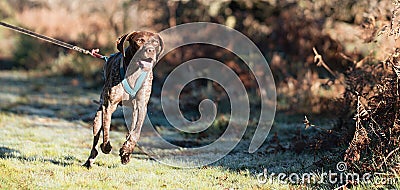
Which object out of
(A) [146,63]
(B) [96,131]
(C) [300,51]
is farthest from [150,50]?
(C) [300,51]

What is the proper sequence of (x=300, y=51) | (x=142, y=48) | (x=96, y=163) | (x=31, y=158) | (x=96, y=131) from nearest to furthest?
(x=142, y=48), (x=96, y=131), (x=96, y=163), (x=31, y=158), (x=300, y=51)

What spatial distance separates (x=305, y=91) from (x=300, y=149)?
375cm

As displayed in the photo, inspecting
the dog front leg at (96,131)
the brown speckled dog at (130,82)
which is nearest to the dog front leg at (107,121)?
the brown speckled dog at (130,82)

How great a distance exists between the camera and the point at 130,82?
601cm

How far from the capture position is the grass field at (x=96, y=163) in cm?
558

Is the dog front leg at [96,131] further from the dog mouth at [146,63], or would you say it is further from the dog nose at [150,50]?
the dog nose at [150,50]

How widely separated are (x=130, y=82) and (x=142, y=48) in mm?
367

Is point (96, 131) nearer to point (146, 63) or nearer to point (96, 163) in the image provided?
point (96, 163)

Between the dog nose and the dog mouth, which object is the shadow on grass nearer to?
the dog mouth

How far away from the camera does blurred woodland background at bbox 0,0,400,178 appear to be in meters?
6.14

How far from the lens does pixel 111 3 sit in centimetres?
1769

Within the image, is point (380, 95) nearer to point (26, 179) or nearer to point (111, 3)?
point (26, 179)

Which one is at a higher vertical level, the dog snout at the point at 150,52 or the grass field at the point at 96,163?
the dog snout at the point at 150,52

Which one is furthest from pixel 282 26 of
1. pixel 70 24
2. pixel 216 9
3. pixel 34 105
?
pixel 70 24
